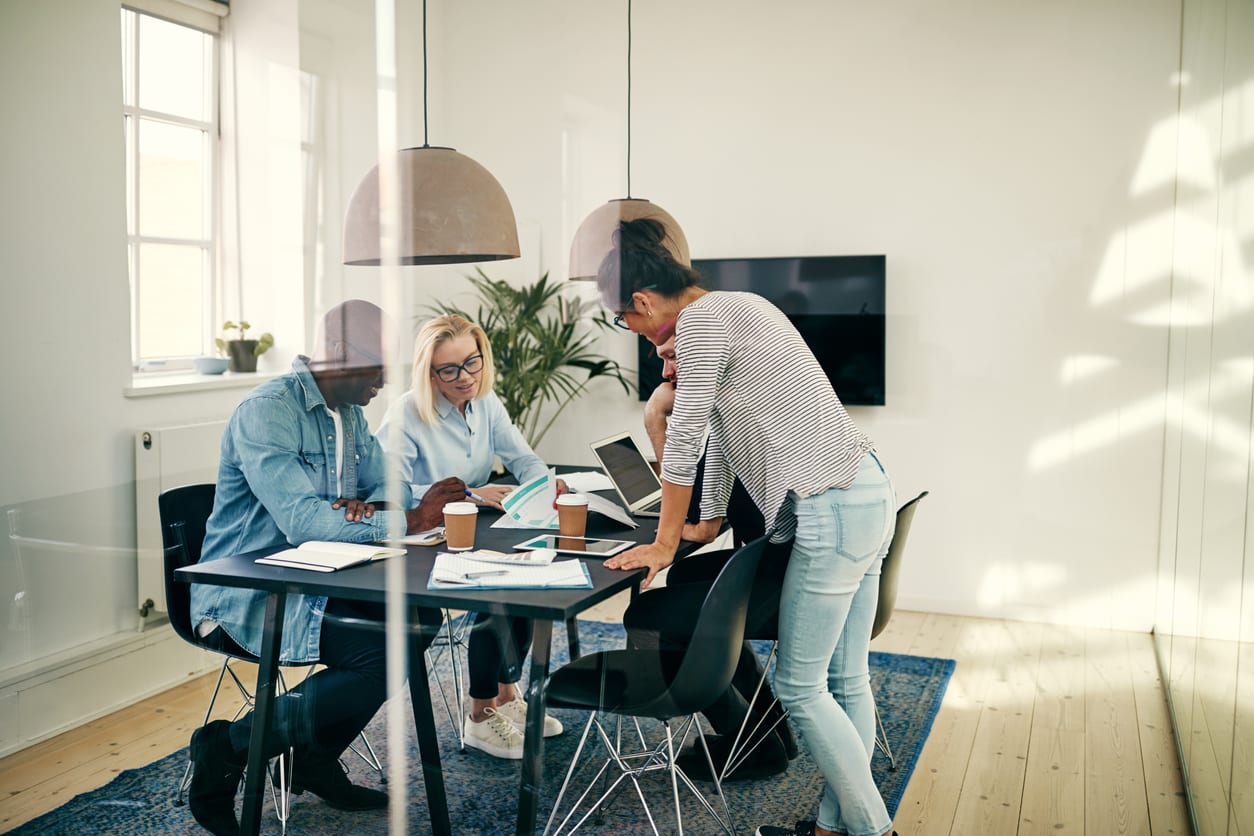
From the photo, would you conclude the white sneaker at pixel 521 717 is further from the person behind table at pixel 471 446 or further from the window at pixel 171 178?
the window at pixel 171 178

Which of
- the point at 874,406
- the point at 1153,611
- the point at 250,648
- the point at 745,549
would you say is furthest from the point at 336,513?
the point at 1153,611

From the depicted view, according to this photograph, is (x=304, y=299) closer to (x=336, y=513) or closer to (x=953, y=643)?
(x=336, y=513)

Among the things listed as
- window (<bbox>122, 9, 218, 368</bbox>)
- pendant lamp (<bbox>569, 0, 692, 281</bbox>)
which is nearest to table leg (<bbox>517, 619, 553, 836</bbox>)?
window (<bbox>122, 9, 218, 368</bbox>)

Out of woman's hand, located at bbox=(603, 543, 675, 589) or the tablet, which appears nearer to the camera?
woman's hand, located at bbox=(603, 543, 675, 589)

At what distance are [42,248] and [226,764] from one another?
96 centimetres

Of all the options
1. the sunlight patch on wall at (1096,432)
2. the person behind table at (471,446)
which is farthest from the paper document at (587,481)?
the sunlight patch on wall at (1096,432)

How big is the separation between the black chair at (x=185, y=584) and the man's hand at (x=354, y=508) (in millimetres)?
287

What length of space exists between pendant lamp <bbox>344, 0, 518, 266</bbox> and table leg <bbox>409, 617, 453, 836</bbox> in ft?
2.15

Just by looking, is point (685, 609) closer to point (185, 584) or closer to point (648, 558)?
point (648, 558)

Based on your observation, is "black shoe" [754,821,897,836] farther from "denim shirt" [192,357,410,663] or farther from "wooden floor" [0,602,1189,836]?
"denim shirt" [192,357,410,663]

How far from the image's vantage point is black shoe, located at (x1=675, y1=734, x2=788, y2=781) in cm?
257

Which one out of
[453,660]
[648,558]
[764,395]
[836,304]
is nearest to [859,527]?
[764,395]

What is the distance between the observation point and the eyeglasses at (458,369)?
186 cm

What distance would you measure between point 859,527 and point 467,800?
3.10 ft
